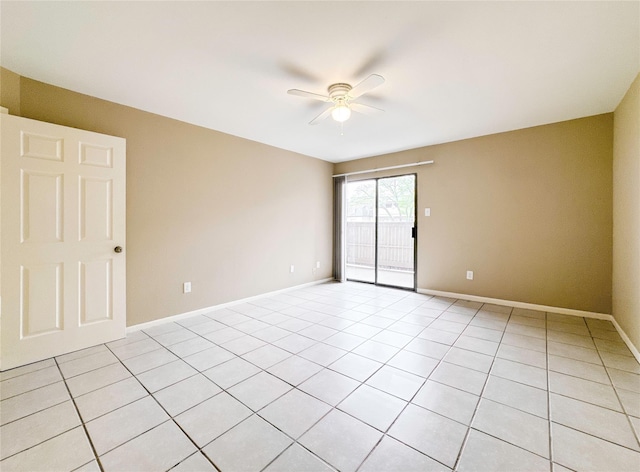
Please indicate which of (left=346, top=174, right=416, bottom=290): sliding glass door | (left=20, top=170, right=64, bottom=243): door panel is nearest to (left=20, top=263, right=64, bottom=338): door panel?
(left=20, top=170, right=64, bottom=243): door panel

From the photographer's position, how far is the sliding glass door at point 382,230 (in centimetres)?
531

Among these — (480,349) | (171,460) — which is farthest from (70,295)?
(480,349)

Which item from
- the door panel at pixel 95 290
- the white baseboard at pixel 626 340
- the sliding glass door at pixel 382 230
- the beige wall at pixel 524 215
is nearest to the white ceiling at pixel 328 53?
the beige wall at pixel 524 215

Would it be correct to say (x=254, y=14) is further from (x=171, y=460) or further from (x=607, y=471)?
(x=607, y=471)

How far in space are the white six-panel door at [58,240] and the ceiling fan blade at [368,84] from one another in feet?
8.07

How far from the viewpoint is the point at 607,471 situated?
126 cm

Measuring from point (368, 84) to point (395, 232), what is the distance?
4317mm

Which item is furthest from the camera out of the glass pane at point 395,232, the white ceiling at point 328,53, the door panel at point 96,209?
the glass pane at point 395,232

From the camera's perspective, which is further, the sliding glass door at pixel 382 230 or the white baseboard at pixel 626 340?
the sliding glass door at pixel 382 230

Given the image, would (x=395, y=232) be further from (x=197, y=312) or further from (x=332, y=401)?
(x=332, y=401)

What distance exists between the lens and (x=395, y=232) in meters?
6.07

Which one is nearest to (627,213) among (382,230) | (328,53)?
(328,53)

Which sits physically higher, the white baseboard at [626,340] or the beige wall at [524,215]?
the beige wall at [524,215]

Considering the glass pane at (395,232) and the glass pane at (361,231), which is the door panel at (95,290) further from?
the glass pane at (361,231)
